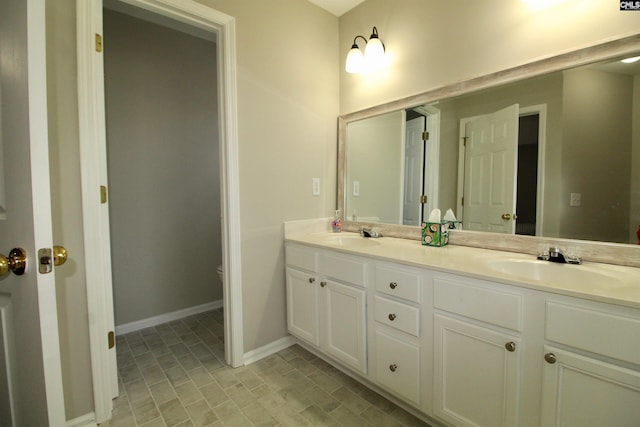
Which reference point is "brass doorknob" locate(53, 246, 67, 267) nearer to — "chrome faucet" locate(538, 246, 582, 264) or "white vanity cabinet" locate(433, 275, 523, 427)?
"white vanity cabinet" locate(433, 275, 523, 427)

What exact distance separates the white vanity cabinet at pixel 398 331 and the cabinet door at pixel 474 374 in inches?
3.9

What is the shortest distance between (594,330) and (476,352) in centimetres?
40

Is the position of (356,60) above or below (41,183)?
above

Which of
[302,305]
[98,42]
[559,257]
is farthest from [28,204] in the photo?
[559,257]

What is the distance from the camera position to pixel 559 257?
50.6 inches

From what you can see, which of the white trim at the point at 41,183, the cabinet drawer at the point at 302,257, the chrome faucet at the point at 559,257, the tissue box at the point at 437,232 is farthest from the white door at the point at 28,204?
the chrome faucet at the point at 559,257

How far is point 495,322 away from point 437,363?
0.34m

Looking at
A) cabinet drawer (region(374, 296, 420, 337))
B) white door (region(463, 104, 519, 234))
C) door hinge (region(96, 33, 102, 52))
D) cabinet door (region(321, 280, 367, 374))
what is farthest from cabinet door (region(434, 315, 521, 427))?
door hinge (region(96, 33, 102, 52))

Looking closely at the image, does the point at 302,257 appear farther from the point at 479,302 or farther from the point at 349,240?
the point at 479,302

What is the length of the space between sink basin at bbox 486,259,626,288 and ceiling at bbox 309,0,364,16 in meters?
2.11

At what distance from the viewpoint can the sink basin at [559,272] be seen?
110 centimetres

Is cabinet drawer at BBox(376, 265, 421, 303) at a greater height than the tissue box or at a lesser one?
lesser

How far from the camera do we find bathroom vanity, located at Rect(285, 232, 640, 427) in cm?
89

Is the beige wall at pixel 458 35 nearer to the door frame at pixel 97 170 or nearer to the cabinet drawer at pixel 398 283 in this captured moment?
the door frame at pixel 97 170
